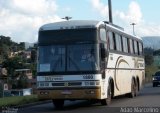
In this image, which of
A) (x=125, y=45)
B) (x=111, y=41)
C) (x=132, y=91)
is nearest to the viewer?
(x=111, y=41)

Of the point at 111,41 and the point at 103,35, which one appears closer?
the point at 103,35

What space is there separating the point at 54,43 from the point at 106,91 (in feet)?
9.87

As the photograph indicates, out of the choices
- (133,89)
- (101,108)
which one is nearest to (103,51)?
(101,108)

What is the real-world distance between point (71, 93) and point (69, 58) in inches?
54.9

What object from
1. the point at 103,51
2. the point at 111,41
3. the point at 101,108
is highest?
the point at 111,41

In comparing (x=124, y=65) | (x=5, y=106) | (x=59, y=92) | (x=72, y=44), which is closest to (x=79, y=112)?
(x=59, y=92)

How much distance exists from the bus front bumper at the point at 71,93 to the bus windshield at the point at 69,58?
0.83 metres

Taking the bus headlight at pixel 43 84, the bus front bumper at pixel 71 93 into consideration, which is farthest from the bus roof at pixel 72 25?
the bus front bumper at pixel 71 93

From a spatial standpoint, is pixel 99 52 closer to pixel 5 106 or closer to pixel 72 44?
pixel 72 44

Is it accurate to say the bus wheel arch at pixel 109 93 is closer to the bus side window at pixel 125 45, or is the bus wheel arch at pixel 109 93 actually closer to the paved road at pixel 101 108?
the paved road at pixel 101 108

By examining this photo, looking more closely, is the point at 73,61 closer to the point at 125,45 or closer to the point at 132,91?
the point at 125,45

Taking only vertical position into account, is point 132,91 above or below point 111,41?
below

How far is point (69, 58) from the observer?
1916cm

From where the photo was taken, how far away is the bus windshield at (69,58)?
1902 centimetres
